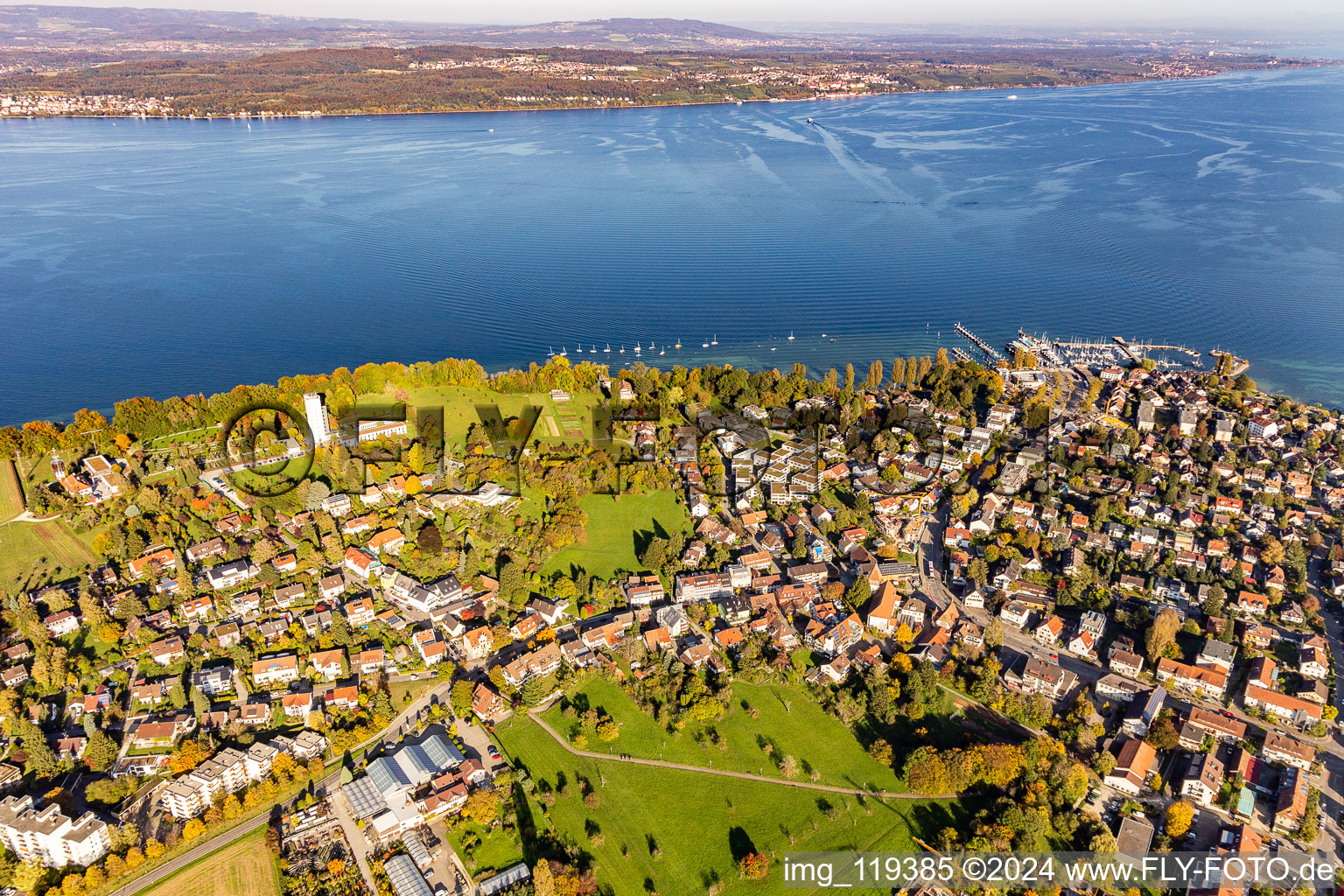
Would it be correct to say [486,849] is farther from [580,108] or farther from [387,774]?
[580,108]

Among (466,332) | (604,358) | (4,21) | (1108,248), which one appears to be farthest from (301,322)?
(4,21)

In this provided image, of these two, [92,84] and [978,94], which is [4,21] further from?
[978,94]

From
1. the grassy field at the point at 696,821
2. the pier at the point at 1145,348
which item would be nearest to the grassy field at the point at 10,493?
the grassy field at the point at 696,821

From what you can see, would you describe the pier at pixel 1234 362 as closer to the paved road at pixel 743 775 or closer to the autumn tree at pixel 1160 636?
the autumn tree at pixel 1160 636

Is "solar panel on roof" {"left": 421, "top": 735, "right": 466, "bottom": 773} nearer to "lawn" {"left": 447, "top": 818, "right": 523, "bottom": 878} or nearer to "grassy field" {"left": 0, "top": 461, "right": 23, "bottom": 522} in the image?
"lawn" {"left": 447, "top": 818, "right": 523, "bottom": 878}

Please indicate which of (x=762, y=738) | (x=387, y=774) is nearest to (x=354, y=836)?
(x=387, y=774)
